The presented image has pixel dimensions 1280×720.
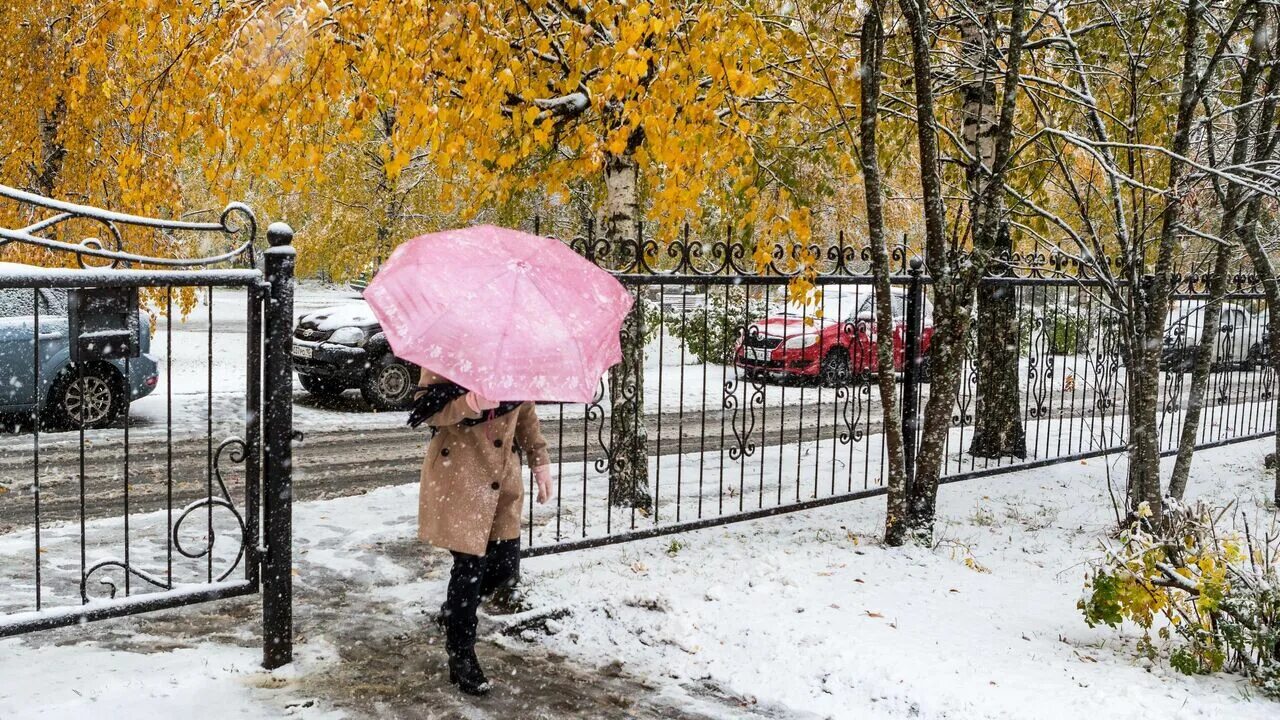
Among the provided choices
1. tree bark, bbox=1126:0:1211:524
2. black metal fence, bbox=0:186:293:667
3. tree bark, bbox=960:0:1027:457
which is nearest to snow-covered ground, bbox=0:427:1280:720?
black metal fence, bbox=0:186:293:667

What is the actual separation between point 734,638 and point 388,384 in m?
8.93

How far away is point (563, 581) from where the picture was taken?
523 centimetres

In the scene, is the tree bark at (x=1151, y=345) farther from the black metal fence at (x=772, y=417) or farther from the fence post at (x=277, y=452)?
the fence post at (x=277, y=452)

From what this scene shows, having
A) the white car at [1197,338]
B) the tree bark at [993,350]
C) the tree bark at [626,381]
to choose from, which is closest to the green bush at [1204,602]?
the tree bark at [626,381]

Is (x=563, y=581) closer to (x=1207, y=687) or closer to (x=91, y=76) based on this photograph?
(x=1207, y=687)

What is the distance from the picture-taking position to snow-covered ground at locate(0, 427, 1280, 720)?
3.83 metres

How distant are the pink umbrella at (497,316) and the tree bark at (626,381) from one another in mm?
2493

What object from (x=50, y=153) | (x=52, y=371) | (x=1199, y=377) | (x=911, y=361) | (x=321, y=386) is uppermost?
(x=50, y=153)

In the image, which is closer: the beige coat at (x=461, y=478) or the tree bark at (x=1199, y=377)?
the beige coat at (x=461, y=478)

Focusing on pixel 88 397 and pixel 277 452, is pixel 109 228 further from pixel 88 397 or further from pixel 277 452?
pixel 88 397

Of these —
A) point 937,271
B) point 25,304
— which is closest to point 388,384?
point 25,304

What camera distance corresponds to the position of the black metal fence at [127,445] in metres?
3.51

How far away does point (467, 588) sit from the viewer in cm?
383

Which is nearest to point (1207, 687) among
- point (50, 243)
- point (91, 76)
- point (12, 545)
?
point (50, 243)
